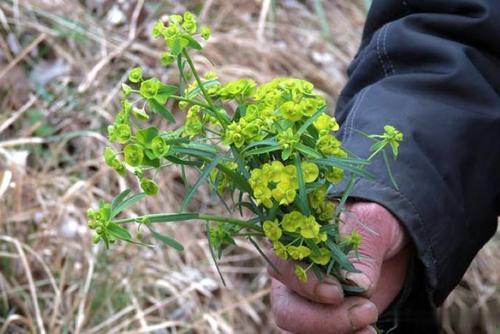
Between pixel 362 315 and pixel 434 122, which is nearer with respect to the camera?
pixel 362 315

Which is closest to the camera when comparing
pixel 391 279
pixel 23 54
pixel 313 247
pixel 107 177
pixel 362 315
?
pixel 313 247

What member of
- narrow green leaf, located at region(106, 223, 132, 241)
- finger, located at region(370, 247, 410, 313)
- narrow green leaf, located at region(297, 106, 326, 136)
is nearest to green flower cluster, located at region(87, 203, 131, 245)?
narrow green leaf, located at region(106, 223, 132, 241)

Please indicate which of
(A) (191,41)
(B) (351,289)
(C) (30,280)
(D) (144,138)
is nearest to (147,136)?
(D) (144,138)

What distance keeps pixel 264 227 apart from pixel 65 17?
2245 millimetres

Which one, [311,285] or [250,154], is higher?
[250,154]

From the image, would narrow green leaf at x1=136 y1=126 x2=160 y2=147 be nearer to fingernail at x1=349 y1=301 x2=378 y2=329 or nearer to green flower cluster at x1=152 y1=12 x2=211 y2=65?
green flower cluster at x1=152 y1=12 x2=211 y2=65

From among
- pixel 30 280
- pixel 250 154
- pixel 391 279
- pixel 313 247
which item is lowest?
pixel 30 280

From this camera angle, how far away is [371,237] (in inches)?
45.7

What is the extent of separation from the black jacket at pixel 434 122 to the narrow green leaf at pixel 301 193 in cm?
28

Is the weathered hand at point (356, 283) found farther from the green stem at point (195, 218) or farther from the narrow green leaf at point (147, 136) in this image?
the narrow green leaf at point (147, 136)

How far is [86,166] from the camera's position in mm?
2580

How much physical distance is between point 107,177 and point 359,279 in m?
1.57

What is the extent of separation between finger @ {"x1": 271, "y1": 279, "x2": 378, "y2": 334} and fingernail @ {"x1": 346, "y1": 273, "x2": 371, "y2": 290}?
2cm

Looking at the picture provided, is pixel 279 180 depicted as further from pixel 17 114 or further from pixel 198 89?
pixel 17 114
